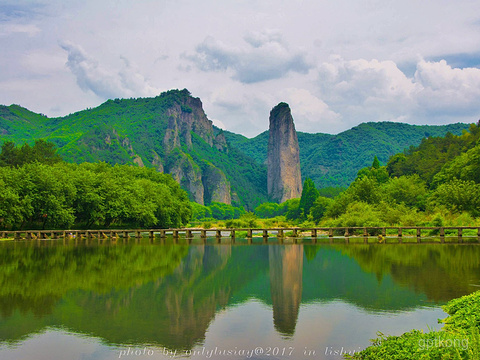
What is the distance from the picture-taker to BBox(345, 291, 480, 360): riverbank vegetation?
817 centimetres

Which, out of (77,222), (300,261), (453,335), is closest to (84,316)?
(453,335)

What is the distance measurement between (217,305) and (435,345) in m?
8.07

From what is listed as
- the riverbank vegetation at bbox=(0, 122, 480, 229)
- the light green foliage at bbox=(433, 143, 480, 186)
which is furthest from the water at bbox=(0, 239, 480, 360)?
the light green foliage at bbox=(433, 143, 480, 186)

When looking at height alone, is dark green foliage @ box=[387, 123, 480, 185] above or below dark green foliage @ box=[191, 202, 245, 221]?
above

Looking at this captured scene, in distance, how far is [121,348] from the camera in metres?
11.0

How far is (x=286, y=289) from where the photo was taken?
61.7 ft

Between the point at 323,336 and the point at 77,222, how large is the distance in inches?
2149

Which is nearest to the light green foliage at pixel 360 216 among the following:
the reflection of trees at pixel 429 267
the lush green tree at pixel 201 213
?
the reflection of trees at pixel 429 267

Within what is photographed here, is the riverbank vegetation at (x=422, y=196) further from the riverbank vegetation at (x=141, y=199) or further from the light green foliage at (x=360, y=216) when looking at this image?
the riverbank vegetation at (x=141, y=199)

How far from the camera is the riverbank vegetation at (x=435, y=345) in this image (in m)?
8.17

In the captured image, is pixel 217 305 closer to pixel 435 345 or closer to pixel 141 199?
pixel 435 345

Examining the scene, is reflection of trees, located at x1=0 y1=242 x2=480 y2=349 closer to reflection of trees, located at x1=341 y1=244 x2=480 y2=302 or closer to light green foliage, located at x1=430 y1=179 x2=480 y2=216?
reflection of trees, located at x1=341 y1=244 x2=480 y2=302

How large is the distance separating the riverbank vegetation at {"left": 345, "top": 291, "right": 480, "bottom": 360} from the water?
966 millimetres

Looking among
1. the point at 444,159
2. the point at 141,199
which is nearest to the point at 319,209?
the point at 444,159
